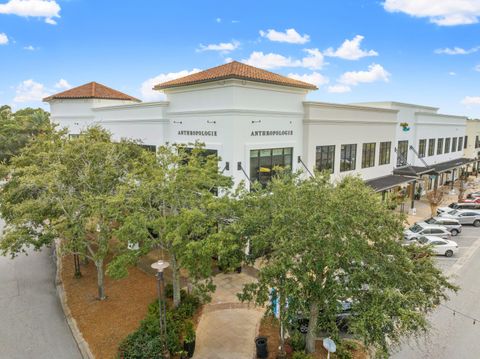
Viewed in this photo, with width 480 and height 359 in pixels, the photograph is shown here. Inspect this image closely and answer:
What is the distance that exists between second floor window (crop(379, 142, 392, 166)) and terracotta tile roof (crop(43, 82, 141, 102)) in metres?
27.3

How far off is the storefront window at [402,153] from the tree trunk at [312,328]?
1186 inches

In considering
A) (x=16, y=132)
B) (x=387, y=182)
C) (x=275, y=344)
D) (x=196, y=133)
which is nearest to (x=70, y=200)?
(x=196, y=133)

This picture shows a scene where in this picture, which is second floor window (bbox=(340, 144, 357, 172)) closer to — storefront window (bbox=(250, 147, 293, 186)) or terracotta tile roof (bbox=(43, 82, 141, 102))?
storefront window (bbox=(250, 147, 293, 186))

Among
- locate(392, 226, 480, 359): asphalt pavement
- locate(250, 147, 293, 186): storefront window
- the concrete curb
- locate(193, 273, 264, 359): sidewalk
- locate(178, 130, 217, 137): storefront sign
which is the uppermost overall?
locate(178, 130, 217, 137): storefront sign

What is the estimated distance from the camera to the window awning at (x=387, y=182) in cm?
2988

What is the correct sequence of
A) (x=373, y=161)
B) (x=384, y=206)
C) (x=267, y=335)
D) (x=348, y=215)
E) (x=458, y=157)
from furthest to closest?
(x=458, y=157), (x=373, y=161), (x=267, y=335), (x=384, y=206), (x=348, y=215)

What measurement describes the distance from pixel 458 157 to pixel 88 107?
56.7 metres

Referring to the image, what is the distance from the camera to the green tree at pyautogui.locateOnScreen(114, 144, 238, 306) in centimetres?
1241

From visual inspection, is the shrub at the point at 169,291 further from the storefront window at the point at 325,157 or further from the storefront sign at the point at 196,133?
the storefront window at the point at 325,157

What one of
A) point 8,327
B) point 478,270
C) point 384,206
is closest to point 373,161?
point 478,270

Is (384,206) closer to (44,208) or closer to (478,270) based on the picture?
(44,208)

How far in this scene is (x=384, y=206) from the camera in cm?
1158

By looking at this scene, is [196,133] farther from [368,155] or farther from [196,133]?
[368,155]

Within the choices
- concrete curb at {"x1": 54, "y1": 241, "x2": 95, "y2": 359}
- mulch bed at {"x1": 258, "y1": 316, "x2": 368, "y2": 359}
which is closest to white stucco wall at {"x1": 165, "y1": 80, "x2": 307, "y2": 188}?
mulch bed at {"x1": 258, "y1": 316, "x2": 368, "y2": 359}
